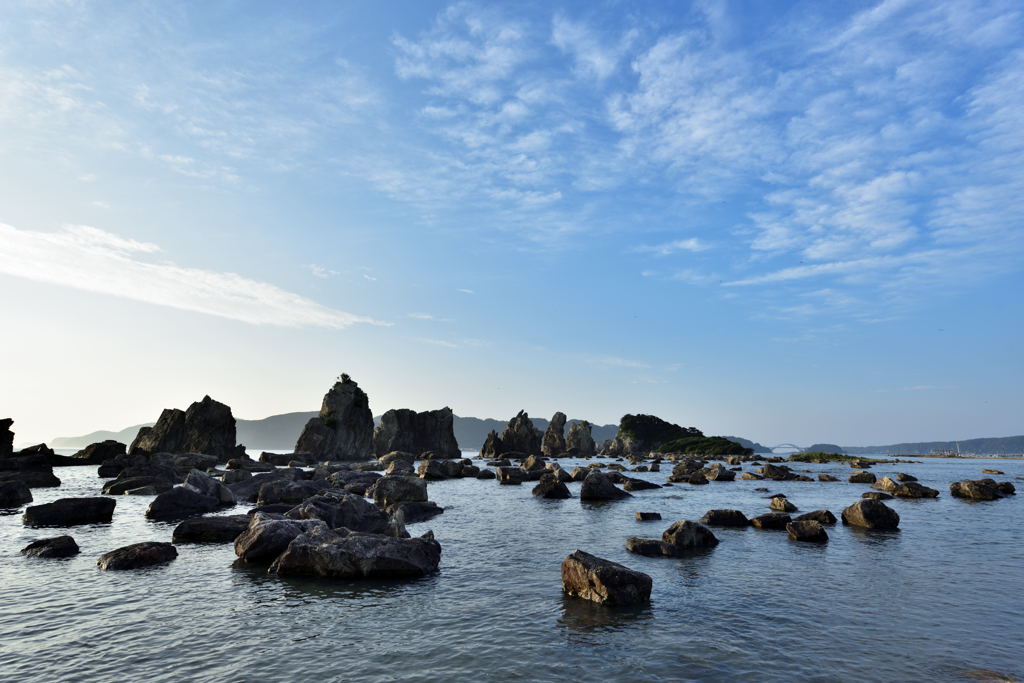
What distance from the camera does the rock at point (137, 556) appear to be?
20500 mm

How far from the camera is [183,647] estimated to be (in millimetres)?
12797

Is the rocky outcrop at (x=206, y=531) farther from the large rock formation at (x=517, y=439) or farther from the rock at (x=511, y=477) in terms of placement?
the large rock formation at (x=517, y=439)

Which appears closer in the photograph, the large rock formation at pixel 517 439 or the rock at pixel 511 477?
the rock at pixel 511 477

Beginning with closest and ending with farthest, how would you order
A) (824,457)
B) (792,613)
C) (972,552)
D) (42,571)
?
1. (792,613)
2. (42,571)
3. (972,552)
4. (824,457)

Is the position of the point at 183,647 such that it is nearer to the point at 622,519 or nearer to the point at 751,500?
the point at 622,519

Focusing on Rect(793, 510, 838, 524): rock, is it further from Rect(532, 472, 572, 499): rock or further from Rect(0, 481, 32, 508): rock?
Rect(0, 481, 32, 508): rock

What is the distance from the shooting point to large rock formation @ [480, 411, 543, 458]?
601 ft

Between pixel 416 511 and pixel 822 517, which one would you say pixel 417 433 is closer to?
pixel 416 511

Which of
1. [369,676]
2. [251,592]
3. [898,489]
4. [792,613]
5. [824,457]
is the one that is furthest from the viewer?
A: [824,457]

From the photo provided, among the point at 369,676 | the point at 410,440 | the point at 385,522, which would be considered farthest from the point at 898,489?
the point at 410,440

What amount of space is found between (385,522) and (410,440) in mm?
158269

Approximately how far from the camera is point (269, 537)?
21.2m

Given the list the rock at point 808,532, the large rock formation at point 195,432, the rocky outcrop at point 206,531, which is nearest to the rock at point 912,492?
the rock at point 808,532

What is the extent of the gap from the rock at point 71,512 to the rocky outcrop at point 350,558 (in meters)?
19.1
